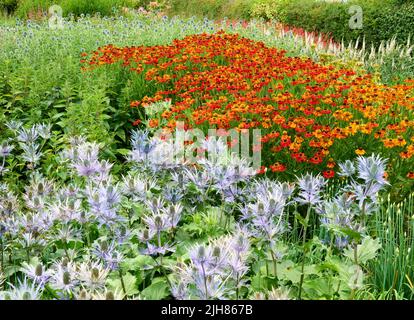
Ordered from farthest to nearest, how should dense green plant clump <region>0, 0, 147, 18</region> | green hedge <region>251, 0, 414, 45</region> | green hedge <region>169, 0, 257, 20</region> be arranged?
green hedge <region>169, 0, 257, 20</region>, dense green plant clump <region>0, 0, 147, 18</region>, green hedge <region>251, 0, 414, 45</region>

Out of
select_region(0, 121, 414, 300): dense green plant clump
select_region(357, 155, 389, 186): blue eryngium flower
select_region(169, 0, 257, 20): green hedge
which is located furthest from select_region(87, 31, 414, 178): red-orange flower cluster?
select_region(169, 0, 257, 20): green hedge

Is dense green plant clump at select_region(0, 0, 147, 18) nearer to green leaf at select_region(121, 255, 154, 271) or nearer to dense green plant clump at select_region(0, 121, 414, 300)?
dense green plant clump at select_region(0, 121, 414, 300)

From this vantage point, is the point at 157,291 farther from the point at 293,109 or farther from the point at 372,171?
the point at 293,109

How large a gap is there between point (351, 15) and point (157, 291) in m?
11.8

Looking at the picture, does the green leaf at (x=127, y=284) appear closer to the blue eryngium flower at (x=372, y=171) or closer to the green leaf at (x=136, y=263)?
the green leaf at (x=136, y=263)

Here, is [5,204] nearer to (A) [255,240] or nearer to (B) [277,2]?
(A) [255,240]

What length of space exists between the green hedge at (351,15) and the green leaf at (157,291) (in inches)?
382

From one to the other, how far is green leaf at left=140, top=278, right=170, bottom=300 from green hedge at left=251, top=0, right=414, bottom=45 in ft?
→ 31.8

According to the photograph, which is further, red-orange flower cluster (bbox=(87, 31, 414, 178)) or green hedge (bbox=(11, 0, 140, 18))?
green hedge (bbox=(11, 0, 140, 18))

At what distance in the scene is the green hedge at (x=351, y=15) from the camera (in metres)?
→ 12.1

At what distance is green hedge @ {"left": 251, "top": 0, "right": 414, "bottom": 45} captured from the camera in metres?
12.1

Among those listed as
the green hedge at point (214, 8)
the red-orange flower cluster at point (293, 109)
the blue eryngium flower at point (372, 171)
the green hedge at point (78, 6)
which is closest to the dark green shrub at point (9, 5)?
the green hedge at point (78, 6)

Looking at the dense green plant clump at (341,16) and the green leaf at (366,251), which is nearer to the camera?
the green leaf at (366,251)
